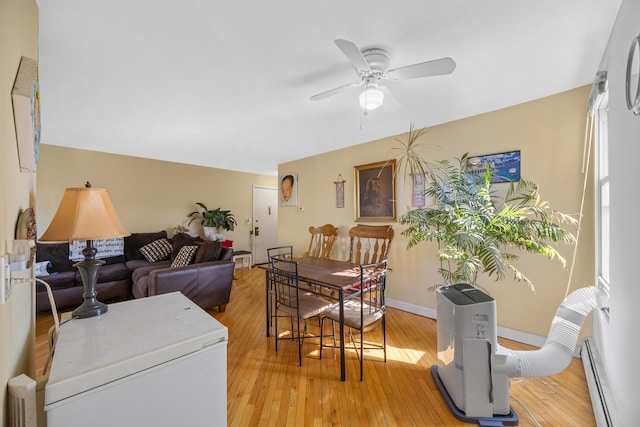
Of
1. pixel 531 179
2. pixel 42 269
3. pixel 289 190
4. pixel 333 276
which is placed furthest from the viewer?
pixel 289 190

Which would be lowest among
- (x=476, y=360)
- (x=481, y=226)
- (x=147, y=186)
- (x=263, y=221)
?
(x=476, y=360)

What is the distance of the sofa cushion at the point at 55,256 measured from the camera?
347cm

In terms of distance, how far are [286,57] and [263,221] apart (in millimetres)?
5033

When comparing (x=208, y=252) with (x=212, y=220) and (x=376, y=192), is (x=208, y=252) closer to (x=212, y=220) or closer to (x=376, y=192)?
(x=212, y=220)

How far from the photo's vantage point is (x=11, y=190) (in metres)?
0.84

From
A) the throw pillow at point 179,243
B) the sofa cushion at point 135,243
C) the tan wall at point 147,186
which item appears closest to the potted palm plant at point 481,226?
the throw pillow at point 179,243

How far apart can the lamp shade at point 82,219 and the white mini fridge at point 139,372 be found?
14.8 inches

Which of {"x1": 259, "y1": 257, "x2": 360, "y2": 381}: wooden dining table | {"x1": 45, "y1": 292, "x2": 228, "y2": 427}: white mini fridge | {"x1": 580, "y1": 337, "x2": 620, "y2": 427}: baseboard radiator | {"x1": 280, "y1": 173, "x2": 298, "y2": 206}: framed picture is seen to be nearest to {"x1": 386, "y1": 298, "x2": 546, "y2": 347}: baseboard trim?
{"x1": 580, "y1": 337, "x2": 620, "y2": 427}: baseboard radiator

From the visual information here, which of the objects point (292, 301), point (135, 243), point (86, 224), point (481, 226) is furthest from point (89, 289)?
point (135, 243)

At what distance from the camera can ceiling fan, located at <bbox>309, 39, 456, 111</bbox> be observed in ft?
4.64

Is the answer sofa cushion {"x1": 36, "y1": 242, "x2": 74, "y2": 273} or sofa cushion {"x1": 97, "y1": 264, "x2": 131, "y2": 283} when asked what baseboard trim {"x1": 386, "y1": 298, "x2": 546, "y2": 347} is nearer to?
sofa cushion {"x1": 97, "y1": 264, "x2": 131, "y2": 283}

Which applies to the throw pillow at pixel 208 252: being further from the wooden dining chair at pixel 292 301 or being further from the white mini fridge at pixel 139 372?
the white mini fridge at pixel 139 372

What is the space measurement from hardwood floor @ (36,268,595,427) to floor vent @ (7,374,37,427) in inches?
45.3

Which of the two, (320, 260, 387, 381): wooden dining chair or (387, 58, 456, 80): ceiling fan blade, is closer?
(387, 58, 456, 80): ceiling fan blade
